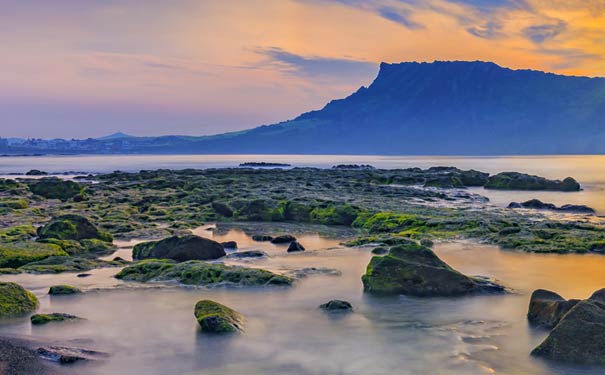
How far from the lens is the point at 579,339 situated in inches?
483

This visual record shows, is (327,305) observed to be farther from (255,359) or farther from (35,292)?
(35,292)

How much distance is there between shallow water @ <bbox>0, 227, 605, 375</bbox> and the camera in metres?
12.4

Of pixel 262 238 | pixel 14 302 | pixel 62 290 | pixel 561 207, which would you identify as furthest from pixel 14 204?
pixel 561 207

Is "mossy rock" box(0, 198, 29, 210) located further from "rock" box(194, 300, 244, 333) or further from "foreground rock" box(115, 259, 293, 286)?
"rock" box(194, 300, 244, 333)

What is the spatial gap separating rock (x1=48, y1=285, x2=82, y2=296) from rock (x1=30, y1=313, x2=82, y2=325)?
255 centimetres

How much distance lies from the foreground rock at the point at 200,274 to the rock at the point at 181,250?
6.24 ft

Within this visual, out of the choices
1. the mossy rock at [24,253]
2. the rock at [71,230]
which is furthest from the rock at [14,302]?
the rock at [71,230]

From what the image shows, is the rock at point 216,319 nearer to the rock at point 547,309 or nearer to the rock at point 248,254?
the rock at point 547,309

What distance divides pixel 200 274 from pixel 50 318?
564cm

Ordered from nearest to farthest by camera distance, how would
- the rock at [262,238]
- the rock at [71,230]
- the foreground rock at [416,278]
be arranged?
the foreground rock at [416,278] < the rock at [71,230] < the rock at [262,238]

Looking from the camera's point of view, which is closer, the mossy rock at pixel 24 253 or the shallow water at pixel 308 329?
the shallow water at pixel 308 329

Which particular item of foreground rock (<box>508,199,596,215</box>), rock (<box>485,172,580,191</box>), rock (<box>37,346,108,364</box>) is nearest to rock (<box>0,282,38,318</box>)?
rock (<box>37,346,108,364</box>)

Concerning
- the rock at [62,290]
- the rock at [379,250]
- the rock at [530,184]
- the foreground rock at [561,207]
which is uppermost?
the rock at [530,184]

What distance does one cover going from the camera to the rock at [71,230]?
25594 millimetres
